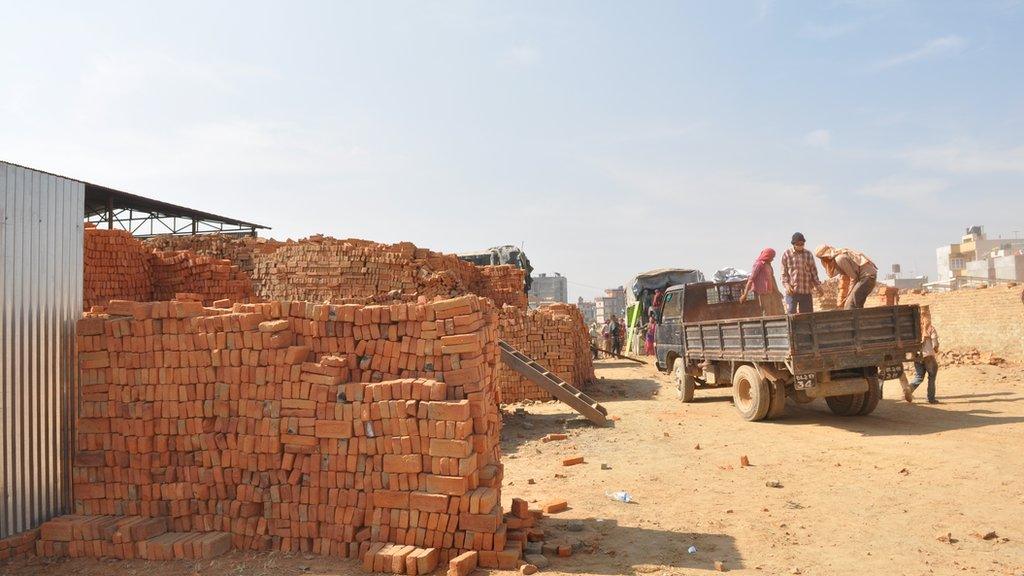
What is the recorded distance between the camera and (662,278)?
26.6 metres

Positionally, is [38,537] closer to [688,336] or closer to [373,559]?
[373,559]

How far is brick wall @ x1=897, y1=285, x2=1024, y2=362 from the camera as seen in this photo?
15.7 metres

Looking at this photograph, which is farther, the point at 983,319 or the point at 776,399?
the point at 983,319

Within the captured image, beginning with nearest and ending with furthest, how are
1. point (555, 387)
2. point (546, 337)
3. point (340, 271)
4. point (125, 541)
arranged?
point (125, 541)
point (555, 387)
point (546, 337)
point (340, 271)

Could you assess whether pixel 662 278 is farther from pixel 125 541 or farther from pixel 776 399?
pixel 125 541

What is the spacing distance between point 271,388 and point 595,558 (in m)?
2.75

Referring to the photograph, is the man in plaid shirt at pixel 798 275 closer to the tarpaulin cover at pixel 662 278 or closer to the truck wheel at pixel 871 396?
the truck wheel at pixel 871 396

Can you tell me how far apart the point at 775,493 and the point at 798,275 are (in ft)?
15.1

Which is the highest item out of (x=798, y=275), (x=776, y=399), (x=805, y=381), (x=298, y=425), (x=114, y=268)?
(x=114, y=268)

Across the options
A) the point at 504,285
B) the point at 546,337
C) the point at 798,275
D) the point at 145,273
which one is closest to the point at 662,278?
the point at 504,285

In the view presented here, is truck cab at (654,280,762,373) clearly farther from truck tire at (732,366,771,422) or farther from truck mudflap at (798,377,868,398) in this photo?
truck mudflap at (798,377,868,398)

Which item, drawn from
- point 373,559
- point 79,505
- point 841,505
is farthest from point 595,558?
point 79,505

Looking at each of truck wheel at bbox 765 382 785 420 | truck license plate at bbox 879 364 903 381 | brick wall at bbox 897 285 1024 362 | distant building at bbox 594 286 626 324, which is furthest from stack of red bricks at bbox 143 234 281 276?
distant building at bbox 594 286 626 324

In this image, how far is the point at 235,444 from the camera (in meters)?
4.94
